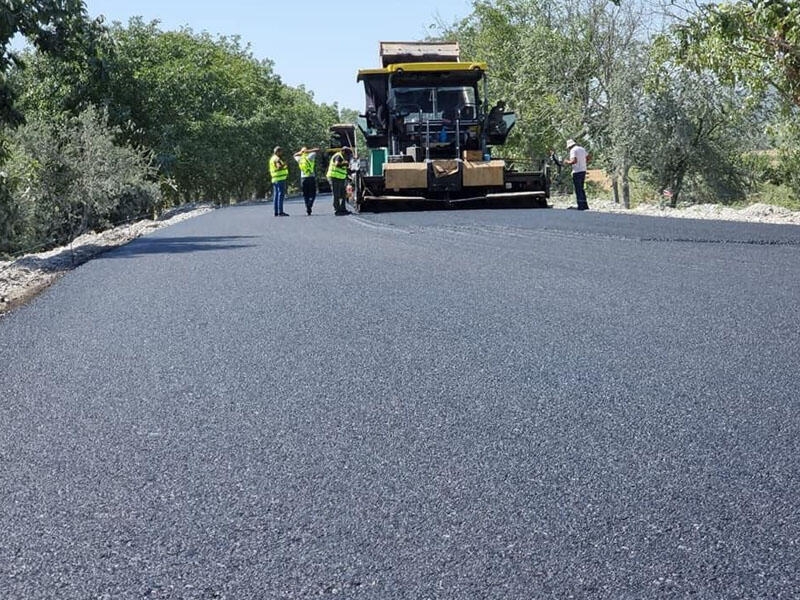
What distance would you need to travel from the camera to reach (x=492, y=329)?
23.9 feet

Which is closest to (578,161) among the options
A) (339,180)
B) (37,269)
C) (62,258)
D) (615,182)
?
(339,180)

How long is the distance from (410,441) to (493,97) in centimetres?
4037

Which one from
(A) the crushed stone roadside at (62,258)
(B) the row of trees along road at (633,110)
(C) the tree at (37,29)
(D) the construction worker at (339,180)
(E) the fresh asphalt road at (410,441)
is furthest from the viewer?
(B) the row of trees along road at (633,110)

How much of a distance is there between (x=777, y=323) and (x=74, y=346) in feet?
15.9

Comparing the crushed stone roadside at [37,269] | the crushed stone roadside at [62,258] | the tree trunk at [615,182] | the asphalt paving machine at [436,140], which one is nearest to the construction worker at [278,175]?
the asphalt paving machine at [436,140]

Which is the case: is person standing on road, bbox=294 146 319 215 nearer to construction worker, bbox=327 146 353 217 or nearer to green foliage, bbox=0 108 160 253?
construction worker, bbox=327 146 353 217

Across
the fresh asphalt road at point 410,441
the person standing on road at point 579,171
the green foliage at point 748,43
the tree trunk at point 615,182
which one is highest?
the green foliage at point 748,43

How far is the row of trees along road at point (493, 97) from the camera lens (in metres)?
16.1

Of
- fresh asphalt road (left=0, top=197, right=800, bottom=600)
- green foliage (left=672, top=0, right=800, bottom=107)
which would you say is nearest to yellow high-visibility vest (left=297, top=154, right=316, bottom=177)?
green foliage (left=672, top=0, right=800, bottom=107)

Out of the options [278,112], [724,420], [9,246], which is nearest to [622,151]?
[9,246]

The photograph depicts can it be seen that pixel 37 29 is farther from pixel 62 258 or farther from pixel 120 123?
pixel 120 123

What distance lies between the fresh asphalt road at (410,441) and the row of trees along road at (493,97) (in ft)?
25.5

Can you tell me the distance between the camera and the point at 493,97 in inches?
1722

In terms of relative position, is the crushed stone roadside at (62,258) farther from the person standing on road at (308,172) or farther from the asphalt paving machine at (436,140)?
the person standing on road at (308,172)
